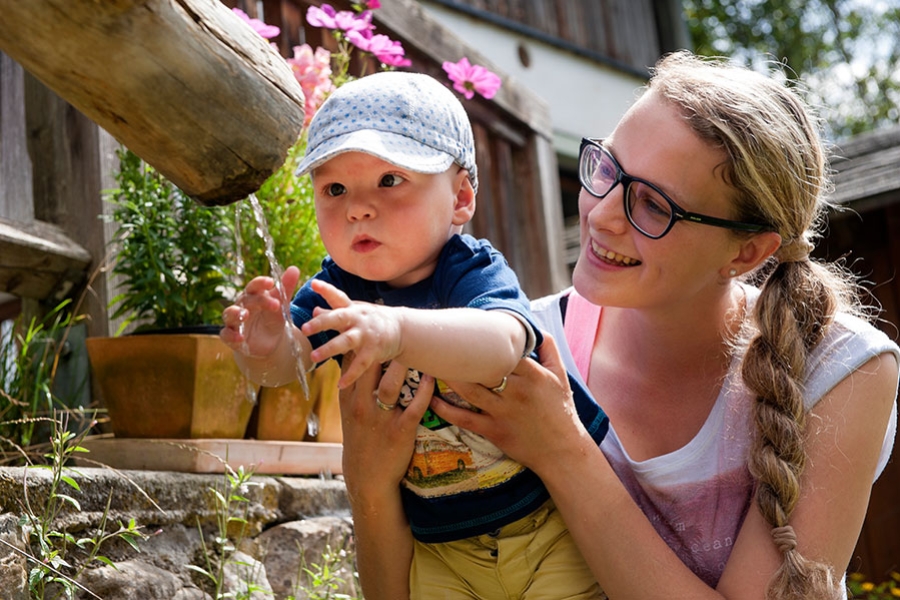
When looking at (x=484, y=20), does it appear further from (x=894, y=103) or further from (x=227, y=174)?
(x=894, y=103)

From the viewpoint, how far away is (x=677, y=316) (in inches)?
88.9

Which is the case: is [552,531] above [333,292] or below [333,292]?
below

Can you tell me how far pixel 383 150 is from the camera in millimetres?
1742

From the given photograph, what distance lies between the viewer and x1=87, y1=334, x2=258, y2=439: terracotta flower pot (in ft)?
7.91

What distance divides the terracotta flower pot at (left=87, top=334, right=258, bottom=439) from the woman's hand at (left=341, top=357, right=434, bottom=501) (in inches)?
19.1

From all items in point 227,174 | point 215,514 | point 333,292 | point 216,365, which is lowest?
point 215,514

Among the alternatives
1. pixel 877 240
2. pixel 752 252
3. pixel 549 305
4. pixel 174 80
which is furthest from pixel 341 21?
pixel 877 240

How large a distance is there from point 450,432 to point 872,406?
0.81m

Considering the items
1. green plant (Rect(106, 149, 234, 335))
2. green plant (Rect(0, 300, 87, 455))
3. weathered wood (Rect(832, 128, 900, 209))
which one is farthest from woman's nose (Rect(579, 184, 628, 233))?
weathered wood (Rect(832, 128, 900, 209))

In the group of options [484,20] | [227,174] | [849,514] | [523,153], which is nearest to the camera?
[227,174]

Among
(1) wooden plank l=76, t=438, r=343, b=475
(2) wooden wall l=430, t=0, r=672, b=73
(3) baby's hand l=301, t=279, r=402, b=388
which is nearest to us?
(3) baby's hand l=301, t=279, r=402, b=388

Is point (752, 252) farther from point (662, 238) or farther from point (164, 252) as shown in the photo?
point (164, 252)

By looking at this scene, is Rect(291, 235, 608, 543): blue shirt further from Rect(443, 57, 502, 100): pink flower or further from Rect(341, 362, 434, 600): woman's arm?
Rect(443, 57, 502, 100): pink flower

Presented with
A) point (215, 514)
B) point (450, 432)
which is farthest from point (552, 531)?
point (215, 514)
